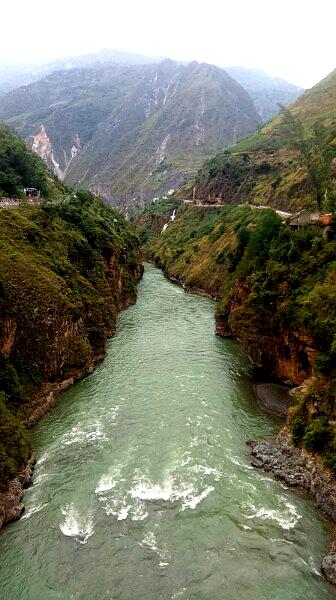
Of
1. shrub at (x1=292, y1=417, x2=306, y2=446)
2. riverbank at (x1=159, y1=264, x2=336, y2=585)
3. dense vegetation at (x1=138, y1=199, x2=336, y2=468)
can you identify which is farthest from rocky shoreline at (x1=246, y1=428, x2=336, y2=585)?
dense vegetation at (x1=138, y1=199, x2=336, y2=468)

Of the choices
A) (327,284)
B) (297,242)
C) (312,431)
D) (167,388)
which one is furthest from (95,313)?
(312,431)

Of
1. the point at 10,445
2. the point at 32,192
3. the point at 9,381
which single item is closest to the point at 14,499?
the point at 10,445

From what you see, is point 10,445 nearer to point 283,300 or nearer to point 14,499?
point 14,499

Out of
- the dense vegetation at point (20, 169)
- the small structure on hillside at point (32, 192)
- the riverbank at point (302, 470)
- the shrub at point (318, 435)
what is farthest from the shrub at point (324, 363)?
the small structure on hillside at point (32, 192)

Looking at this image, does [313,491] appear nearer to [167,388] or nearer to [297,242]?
[167,388]

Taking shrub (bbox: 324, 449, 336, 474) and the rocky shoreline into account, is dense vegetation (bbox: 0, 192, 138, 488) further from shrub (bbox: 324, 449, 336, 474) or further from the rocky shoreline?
shrub (bbox: 324, 449, 336, 474)

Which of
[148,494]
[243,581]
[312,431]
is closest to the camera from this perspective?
[243,581]
